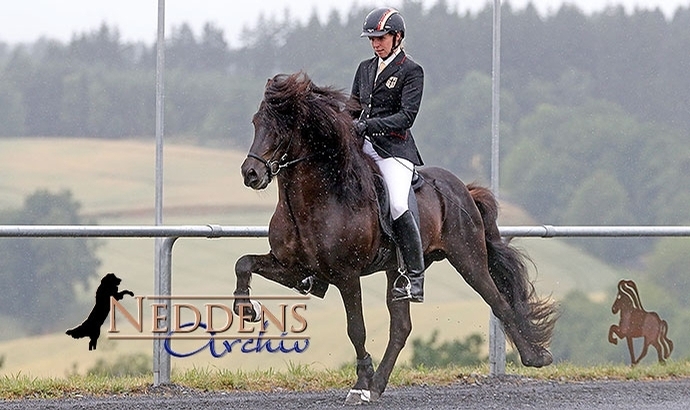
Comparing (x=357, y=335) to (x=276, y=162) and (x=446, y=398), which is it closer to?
(x=446, y=398)

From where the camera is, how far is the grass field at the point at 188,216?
28.9 feet

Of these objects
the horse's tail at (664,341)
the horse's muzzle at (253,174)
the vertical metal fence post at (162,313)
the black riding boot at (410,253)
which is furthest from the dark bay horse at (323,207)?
the horse's tail at (664,341)

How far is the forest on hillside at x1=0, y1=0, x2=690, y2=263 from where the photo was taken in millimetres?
9055

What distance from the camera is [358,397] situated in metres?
6.65

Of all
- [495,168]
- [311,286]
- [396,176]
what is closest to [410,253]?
[396,176]

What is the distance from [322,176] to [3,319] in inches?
138

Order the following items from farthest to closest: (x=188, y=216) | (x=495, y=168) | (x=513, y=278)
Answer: (x=188, y=216) < (x=495, y=168) < (x=513, y=278)

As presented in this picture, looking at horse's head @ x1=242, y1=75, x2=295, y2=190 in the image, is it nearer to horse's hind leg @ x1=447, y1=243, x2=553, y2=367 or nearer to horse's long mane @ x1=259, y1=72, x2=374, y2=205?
horse's long mane @ x1=259, y1=72, x2=374, y2=205

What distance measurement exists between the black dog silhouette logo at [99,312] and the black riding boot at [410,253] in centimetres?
175

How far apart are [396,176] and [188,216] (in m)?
2.74

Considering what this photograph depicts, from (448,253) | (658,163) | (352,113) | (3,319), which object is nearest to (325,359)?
(448,253)

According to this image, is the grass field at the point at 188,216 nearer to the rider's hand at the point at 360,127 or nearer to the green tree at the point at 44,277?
the green tree at the point at 44,277

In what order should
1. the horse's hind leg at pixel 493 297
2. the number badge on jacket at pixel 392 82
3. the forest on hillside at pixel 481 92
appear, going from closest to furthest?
the number badge on jacket at pixel 392 82 < the horse's hind leg at pixel 493 297 < the forest on hillside at pixel 481 92

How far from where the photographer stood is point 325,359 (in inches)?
317
